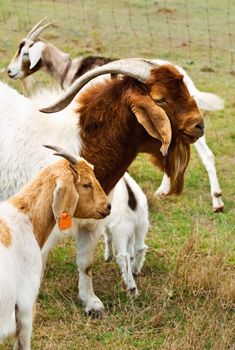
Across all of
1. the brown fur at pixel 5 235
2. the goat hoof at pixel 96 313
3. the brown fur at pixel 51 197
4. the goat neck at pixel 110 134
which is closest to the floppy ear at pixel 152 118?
the goat neck at pixel 110 134

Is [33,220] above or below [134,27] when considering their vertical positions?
above

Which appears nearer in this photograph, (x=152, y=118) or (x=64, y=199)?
(x=64, y=199)

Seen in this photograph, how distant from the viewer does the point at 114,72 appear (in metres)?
5.33

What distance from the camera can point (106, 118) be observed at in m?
5.49

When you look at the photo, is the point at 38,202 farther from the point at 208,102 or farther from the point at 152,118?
the point at 208,102

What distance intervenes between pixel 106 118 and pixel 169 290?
4.75 feet

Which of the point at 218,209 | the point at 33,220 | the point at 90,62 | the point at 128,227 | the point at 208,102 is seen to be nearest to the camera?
the point at 33,220

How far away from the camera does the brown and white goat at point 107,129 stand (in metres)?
5.29

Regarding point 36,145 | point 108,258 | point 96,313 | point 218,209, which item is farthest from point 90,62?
point 96,313

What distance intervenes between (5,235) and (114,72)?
4.65ft

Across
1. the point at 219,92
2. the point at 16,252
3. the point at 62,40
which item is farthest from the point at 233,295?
the point at 62,40

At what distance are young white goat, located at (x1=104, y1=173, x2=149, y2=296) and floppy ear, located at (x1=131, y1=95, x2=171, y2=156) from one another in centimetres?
107

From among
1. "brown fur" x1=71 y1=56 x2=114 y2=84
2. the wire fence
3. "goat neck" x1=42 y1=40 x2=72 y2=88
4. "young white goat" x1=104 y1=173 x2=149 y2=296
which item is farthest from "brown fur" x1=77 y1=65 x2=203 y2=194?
the wire fence

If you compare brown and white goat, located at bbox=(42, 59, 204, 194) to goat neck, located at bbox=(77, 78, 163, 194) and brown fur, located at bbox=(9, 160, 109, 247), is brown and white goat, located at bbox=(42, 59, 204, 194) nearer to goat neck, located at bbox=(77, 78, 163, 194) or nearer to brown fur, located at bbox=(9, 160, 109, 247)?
goat neck, located at bbox=(77, 78, 163, 194)
